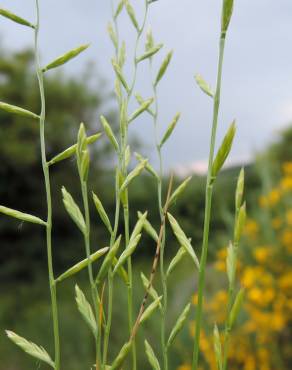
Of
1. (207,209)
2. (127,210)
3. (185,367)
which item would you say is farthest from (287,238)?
Answer: (207,209)

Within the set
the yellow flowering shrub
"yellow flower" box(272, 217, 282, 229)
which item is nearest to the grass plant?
the yellow flowering shrub

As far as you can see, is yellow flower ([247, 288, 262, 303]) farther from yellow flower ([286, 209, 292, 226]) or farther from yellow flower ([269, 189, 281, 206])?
yellow flower ([269, 189, 281, 206])

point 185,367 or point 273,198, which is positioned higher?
point 273,198

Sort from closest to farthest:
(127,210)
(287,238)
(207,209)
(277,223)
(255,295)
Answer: (207,209)
(127,210)
(255,295)
(287,238)
(277,223)

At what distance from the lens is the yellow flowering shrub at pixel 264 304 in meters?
3.51

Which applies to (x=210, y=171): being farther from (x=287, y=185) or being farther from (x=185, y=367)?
(x=287, y=185)

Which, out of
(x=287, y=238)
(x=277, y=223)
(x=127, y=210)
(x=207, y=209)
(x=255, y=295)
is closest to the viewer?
(x=207, y=209)

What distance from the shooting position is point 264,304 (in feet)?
11.6

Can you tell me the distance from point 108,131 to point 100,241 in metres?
9.21

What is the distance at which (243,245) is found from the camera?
3.88 m

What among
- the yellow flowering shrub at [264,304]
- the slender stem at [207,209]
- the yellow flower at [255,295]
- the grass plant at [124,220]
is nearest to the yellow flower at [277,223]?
the yellow flowering shrub at [264,304]

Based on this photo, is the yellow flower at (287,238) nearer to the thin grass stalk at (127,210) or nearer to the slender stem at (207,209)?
the thin grass stalk at (127,210)

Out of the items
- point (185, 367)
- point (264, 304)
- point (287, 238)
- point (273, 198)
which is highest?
point (273, 198)

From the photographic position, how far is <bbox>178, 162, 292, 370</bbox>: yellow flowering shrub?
11.5 feet
